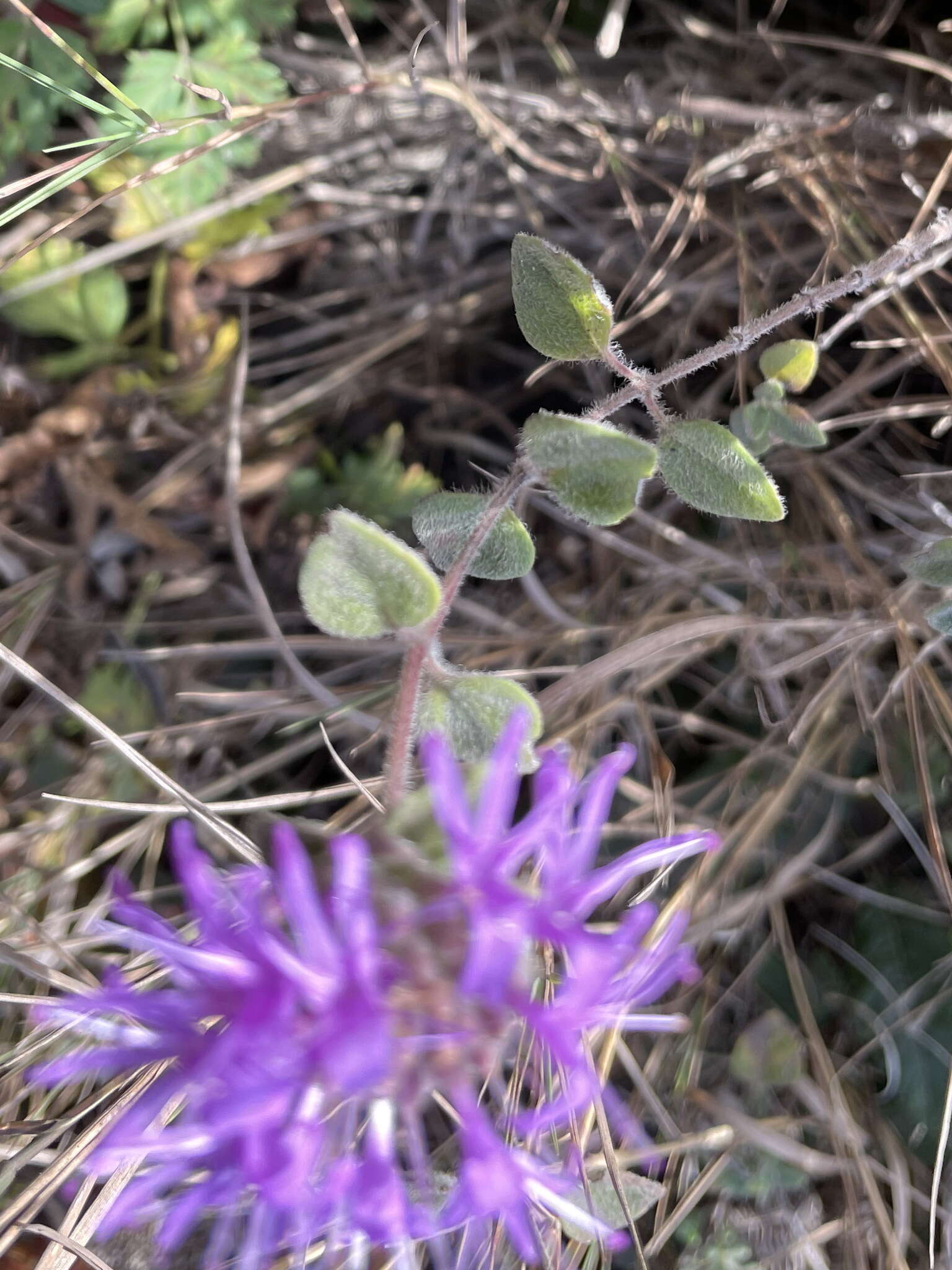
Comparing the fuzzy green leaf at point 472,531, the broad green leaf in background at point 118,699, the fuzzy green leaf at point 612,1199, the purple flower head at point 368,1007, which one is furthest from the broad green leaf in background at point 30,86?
the fuzzy green leaf at point 612,1199

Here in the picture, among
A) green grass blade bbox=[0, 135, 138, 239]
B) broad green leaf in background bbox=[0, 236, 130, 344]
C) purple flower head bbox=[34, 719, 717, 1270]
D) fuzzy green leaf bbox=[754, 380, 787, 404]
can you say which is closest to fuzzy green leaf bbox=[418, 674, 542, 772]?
purple flower head bbox=[34, 719, 717, 1270]

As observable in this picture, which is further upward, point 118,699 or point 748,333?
point 748,333

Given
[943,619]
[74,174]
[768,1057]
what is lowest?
[768,1057]

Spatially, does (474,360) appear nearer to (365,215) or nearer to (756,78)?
(365,215)

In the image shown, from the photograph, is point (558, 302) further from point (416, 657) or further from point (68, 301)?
point (68, 301)

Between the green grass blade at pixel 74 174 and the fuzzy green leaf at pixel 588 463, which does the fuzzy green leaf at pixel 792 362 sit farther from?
the green grass blade at pixel 74 174

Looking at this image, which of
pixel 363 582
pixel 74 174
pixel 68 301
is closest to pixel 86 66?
pixel 74 174
